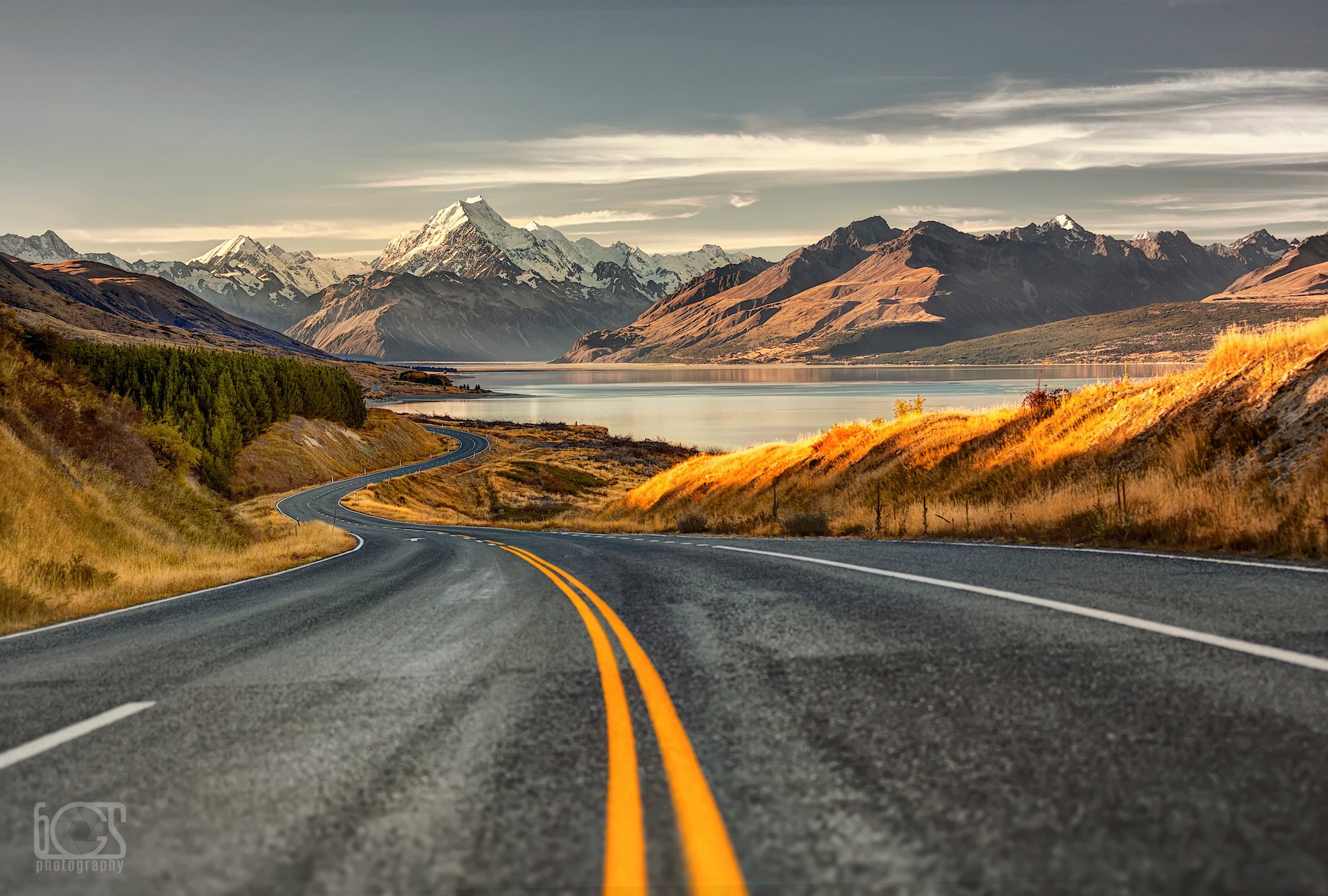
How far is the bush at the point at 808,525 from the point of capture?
2158 cm

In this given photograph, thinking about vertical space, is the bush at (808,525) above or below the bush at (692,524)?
above

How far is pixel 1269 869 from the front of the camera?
8.61ft

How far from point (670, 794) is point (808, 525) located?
18.8 metres

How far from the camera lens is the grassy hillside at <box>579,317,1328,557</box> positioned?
11812 millimetres

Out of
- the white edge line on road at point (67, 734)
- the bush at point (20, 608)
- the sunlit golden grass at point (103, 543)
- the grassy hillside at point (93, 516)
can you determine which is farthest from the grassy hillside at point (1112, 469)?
the bush at point (20, 608)

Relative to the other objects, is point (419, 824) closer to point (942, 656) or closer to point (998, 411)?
point (942, 656)

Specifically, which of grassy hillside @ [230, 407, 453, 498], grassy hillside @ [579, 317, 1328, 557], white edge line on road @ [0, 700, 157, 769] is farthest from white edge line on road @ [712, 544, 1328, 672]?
grassy hillside @ [230, 407, 453, 498]

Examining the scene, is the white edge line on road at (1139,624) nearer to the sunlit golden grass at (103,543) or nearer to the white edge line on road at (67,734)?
the white edge line on road at (67,734)

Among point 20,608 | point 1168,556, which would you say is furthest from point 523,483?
point 1168,556

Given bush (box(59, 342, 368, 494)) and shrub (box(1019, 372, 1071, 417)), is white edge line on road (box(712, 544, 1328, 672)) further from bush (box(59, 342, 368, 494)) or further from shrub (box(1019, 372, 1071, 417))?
bush (box(59, 342, 368, 494))

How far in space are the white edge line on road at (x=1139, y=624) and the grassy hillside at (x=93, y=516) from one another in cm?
979

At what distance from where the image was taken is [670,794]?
3.45m

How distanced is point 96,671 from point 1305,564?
10.7m

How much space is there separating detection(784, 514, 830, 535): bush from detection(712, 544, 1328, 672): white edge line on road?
11.7 m
